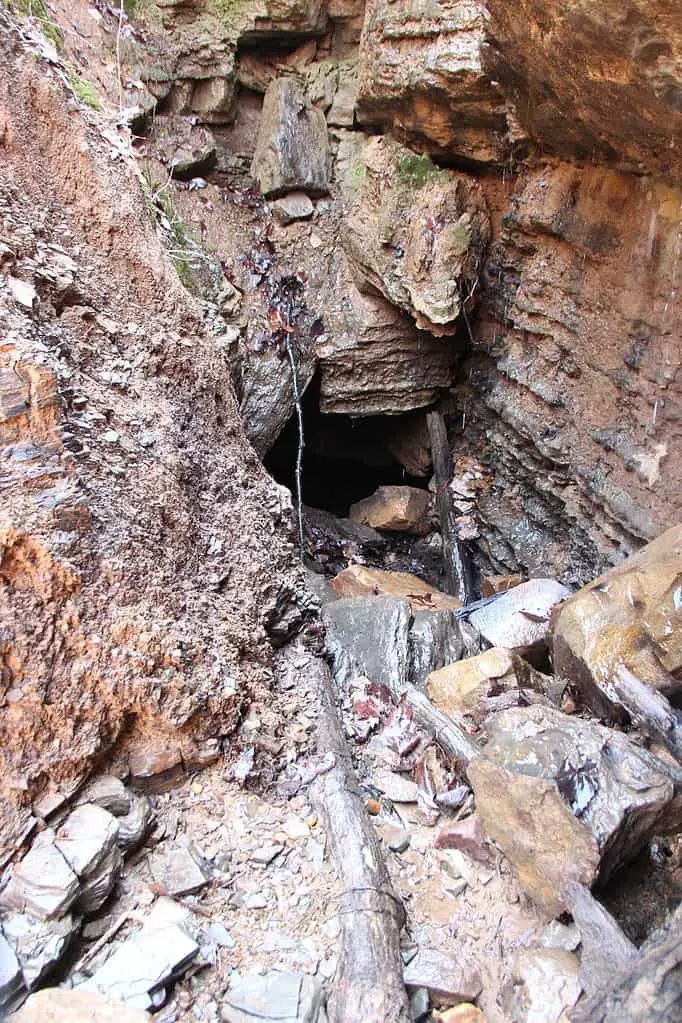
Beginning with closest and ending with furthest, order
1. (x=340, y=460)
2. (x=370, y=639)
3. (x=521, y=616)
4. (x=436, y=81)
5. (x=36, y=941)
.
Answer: (x=36, y=941)
(x=370, y=639)
(x=521, y=616)
(x=436, y=81)
(x=340, y=460)

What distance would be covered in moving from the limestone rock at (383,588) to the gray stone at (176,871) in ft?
9.91

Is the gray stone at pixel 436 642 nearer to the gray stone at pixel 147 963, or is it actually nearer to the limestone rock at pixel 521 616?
the limestone rock at pixel 521 616

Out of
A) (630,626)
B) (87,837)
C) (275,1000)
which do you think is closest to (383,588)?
(630,626)

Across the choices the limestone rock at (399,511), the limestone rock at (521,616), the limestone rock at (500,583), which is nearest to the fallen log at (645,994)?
the limestone rock at (521,616)

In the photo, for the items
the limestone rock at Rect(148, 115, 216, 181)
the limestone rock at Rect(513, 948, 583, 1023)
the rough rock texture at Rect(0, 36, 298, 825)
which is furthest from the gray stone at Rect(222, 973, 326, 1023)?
the limestone rock at Rect(148, 115, 216, 181)

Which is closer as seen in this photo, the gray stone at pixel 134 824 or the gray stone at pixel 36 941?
the gray stone at pixel 36 941

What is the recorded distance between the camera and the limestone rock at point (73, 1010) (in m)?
1.73

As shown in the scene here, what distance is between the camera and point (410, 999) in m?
2.10

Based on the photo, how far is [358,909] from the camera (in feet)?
7.39

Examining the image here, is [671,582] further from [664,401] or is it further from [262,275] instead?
[262,275]

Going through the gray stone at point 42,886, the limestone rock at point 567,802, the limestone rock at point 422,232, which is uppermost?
the limestone rock at point 422,232

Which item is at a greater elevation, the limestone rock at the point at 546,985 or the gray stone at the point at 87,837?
the gray stone at the point at 87,837

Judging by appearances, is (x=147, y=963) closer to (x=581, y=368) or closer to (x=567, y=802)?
(x=567, y=802)

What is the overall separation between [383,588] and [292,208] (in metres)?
3.86
